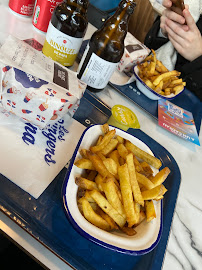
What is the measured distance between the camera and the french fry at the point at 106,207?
0.57 m

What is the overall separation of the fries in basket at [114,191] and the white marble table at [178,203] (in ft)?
0.46

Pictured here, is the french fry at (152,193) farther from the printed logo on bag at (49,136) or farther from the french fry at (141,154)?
the printed logo on bag at (49,136)

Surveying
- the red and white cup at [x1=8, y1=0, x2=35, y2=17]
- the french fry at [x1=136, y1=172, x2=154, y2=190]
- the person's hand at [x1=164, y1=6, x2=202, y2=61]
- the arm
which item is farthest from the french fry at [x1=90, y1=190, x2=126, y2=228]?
the arm

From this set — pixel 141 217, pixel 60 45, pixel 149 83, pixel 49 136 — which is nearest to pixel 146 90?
pixel 149 83

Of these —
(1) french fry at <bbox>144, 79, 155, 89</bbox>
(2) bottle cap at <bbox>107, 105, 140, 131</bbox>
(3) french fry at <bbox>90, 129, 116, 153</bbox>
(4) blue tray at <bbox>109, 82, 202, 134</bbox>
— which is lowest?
(4) blue tray at <bbox>109, 82, 202, 134</bbox>

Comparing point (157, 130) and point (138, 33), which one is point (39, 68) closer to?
point (157, 130)

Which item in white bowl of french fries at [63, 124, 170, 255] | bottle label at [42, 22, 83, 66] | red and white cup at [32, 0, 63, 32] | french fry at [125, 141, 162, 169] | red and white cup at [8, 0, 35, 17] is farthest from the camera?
red and white cup at [8, 0, 35, 17]

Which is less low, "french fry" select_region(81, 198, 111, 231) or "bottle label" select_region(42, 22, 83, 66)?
"bottle label" select_region(42, 22, 83, 66)

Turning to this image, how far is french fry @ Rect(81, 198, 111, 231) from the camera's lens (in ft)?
1.84

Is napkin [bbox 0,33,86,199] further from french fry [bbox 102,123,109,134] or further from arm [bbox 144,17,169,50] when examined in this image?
arm [bbox 144,17,169,50]

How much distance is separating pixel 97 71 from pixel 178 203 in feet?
1.83

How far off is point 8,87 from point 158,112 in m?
0.70

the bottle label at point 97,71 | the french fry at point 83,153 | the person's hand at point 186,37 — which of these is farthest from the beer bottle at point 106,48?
the person's hand at point 186,37

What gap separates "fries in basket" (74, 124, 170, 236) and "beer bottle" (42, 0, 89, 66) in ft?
1.36
